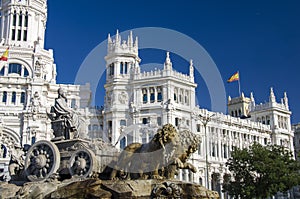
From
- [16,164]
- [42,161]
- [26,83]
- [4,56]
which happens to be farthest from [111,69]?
[42,161]

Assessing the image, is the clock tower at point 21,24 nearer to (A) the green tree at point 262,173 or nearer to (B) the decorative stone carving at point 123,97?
(B) the decorative stone carving at point 123,97

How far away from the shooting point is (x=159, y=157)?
15148mm

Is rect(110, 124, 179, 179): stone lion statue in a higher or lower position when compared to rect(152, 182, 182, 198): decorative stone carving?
higher

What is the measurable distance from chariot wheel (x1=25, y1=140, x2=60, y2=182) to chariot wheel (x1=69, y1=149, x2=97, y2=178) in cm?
89

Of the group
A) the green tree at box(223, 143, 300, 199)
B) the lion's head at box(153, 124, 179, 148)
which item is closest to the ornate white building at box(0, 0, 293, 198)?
the green tree at box(223, 143, 300, 199)

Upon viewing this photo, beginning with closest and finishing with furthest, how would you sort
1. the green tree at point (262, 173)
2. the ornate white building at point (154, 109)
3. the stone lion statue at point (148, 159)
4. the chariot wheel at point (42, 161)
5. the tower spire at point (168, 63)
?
1. the stone lion statue at point (148, 159)
2. the chariot wheel at point (42, 161)
3. the green tree at point (262, 173)
4. the ornate white building at point (154, 109)
5. the tower spire at point (168, 63)

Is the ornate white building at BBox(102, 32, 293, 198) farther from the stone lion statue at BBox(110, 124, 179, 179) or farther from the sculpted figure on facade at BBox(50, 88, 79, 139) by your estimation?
the stone lion statue at BBox(110, 124, 179, 179)

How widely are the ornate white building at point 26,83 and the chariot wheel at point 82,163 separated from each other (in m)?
42.9

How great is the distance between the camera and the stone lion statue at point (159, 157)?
15070mm

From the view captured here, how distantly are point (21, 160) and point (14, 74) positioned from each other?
173 ft

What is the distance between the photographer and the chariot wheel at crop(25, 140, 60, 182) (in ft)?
52.8

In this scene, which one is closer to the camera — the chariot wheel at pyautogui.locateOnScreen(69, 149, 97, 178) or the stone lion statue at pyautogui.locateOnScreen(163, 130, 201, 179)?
the stone lion statue at pyautogui.locateOnScreen(163, 130, 201, 179)

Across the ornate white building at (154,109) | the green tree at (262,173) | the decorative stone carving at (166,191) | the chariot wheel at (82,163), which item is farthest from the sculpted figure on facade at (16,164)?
the ornate white building at (154,109)

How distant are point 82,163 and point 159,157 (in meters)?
3.27
